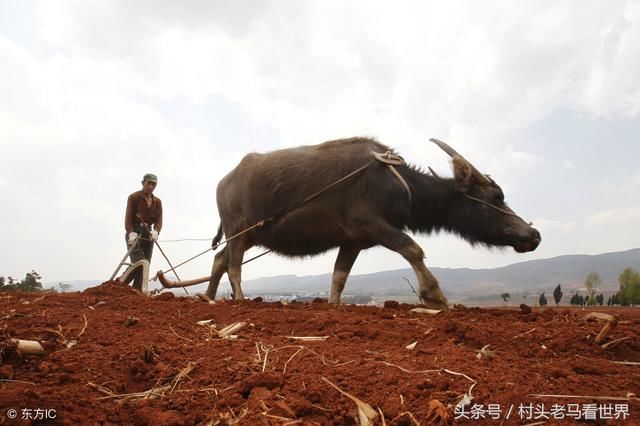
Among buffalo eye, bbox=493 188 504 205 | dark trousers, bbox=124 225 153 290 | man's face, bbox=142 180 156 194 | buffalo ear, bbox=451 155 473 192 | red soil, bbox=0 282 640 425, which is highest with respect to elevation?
man's face, bbox=142 180 156 194

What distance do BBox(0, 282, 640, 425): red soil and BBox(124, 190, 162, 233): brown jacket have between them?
4057 millimetres

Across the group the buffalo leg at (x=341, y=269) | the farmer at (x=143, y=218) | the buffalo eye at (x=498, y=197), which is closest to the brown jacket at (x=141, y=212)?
the farmer at (x=143, y=218)

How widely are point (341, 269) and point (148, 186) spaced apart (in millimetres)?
3374

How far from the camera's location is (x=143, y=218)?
7.82m

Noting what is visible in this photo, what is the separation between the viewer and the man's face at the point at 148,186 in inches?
305

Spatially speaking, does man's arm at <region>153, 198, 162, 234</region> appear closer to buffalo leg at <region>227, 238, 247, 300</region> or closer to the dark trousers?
the dark trousers

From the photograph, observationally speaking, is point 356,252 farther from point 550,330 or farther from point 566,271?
point 566,271

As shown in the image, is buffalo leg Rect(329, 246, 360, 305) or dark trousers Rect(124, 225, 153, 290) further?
dark trousers Rect(124, 225, 153, 290)

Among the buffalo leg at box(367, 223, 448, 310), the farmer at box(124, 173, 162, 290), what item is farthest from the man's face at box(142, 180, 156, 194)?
the buffalo leg at box(367, 223, 448, 310)

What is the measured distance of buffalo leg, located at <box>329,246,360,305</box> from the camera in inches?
256

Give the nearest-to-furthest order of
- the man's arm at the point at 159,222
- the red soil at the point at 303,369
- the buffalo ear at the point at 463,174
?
the red soil at the point at 303,369 → the buffalo ear at the point at 463,174 → the man's arm at the point at 159,222

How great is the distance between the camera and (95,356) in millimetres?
2645

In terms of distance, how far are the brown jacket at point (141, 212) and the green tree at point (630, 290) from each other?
25.2m

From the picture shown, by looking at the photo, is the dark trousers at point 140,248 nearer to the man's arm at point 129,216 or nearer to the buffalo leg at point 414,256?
the man's arm at point 129,216
